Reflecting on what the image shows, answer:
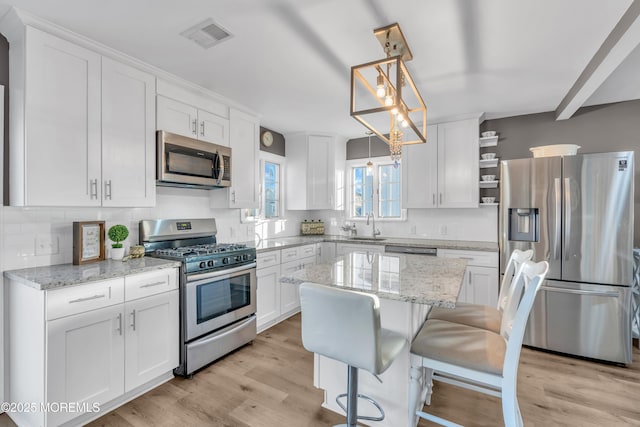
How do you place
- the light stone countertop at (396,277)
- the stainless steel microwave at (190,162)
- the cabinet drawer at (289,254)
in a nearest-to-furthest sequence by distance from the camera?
1. the light stone countertop at (396,277)
2. the stainless steel microwave at (190,162)
3. the cabinet drawer at (289,254)

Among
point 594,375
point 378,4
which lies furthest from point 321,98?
point 594,375

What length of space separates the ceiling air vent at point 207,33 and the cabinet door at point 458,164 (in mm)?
2799

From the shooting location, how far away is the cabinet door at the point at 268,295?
3.26 meters

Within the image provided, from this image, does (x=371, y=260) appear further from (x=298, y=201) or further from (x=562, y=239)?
(x=298, y=201)

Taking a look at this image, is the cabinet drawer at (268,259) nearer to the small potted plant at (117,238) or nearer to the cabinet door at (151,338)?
the cabinet door at (151,338)

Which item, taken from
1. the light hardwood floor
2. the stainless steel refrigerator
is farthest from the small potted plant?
the stainless steel refrigerator

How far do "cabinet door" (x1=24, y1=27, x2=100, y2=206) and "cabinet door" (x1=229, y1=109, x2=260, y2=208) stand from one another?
1.30 metres

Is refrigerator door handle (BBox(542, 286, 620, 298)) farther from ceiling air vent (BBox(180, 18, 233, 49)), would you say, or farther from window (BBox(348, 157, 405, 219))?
ceiling air vent (BBox(180, 18, 233, 49))

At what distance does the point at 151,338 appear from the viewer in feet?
7.28

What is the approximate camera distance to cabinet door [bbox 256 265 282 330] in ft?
10.7

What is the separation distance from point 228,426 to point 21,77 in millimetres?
2513

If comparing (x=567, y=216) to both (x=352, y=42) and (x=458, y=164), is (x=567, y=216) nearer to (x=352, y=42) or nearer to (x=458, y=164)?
(x=458, y=164)

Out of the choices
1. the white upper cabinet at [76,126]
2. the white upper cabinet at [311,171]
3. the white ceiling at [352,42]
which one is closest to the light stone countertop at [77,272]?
the white upper cabinet at [76,126]

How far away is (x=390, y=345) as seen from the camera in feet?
4.93
